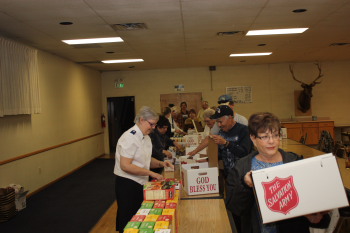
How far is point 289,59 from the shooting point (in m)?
10.5

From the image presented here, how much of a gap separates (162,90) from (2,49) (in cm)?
665

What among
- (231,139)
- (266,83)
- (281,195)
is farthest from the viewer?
(266,83)

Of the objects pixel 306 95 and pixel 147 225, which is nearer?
pixel 147 225

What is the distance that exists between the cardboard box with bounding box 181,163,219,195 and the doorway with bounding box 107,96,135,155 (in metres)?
9.00

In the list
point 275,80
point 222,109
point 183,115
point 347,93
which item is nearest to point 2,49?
point 222,109

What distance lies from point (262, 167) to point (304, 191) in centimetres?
35

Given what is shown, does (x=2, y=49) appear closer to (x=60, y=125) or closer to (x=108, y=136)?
(x=60, y=125)

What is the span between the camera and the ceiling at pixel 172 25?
4273 millimetres

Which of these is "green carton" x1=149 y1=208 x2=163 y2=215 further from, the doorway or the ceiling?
the doorway

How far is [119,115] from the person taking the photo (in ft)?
38.5

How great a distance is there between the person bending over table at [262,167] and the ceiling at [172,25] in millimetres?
2825

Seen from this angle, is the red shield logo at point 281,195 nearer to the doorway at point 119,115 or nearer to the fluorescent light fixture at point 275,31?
the fluorescent light fixture at point 275,31

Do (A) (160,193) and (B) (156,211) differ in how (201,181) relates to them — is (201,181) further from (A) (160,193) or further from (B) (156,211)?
(B) (156,211)

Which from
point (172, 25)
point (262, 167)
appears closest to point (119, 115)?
point (172, 25)
